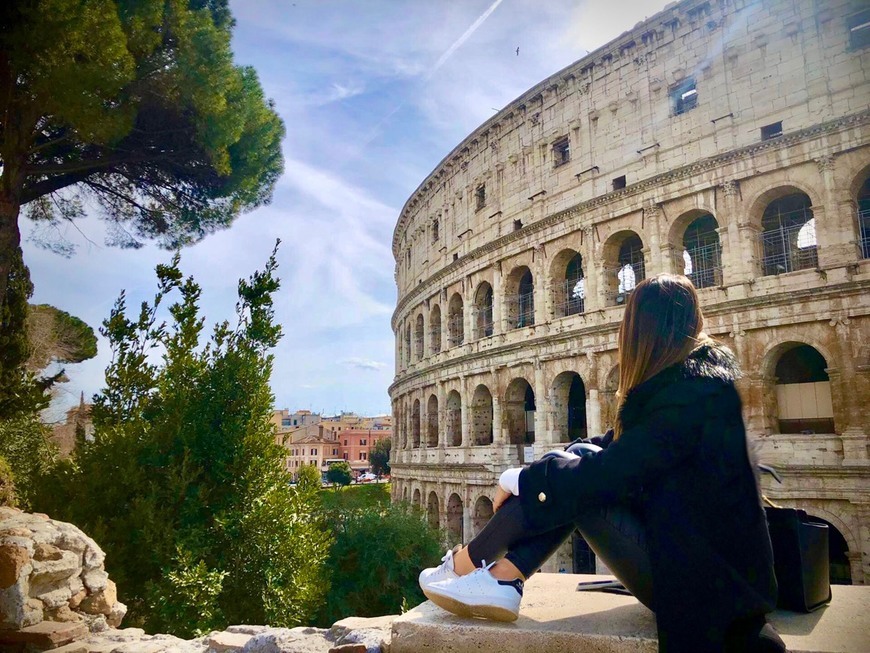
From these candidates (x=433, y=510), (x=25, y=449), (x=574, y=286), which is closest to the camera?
(x=25, y=449)

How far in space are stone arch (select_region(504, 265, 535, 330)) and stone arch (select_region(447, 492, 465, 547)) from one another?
582cm

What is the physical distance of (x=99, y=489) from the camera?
20.4ft

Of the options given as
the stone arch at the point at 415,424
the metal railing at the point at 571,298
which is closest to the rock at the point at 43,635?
the metal railing at the point at 571,298

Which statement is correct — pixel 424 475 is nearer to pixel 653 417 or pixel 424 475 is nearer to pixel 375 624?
pixel 375 624

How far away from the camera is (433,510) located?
2141cm

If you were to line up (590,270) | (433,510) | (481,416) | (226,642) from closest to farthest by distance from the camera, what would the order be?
1. (226,642)
2. (590,270)
3. (481,416)
4. (433,510)

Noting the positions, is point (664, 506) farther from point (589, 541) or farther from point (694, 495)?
point (589, 541)

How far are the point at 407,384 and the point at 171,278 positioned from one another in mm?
17958

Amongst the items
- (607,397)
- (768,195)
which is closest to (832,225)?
(768,195)

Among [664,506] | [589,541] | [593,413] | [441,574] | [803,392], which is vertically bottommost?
[441,574]

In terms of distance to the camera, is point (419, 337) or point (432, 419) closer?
point (432, 419)

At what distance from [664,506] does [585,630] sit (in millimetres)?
579

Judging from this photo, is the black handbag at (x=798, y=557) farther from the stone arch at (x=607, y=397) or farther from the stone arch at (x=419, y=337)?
the stone arch at (x=419, y=337)

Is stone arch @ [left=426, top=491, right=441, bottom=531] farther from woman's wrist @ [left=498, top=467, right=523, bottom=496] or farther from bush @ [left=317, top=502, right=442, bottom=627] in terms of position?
woman's wrist @ [left=498, top=467, right=523, bottom=496]
